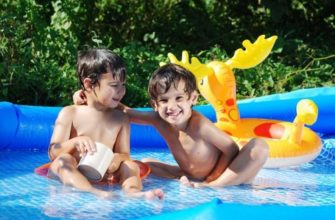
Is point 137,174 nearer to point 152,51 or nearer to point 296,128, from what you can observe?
point 296,128

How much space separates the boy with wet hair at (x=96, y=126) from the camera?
10.6ft

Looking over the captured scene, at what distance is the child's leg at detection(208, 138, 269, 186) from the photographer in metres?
3.34

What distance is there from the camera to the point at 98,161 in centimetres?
317

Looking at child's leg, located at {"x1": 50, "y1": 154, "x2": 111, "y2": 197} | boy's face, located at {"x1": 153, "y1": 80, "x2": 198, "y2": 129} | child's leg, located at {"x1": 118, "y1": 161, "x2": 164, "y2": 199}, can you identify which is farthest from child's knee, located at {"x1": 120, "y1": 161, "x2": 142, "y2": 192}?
boy's face, located at {"x1": 153, "y1": 80, "x2": 198, "y2": 129}

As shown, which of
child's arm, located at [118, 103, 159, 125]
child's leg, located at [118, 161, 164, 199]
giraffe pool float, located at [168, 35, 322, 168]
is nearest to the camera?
child's leg, located at [118, 161, 164, 199]

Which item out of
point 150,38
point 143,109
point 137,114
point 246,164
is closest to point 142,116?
point 137,114

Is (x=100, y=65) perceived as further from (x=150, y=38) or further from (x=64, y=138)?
(x=150, y=38)

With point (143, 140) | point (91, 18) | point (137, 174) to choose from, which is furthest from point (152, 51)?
point (137, 174)

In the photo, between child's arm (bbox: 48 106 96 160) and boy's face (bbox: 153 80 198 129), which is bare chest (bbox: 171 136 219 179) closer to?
boy's face (bbox: 153 80 198 129)

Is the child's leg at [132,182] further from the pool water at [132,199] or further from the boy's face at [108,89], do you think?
the boy's face at [108,89]

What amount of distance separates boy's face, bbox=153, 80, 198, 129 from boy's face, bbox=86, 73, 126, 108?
0.53 feet

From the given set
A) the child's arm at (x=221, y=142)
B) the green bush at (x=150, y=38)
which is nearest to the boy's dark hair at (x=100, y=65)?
the child's arm at (x=221, y=142)

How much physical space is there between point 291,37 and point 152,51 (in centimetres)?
130

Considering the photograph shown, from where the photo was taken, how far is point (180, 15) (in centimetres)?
699
